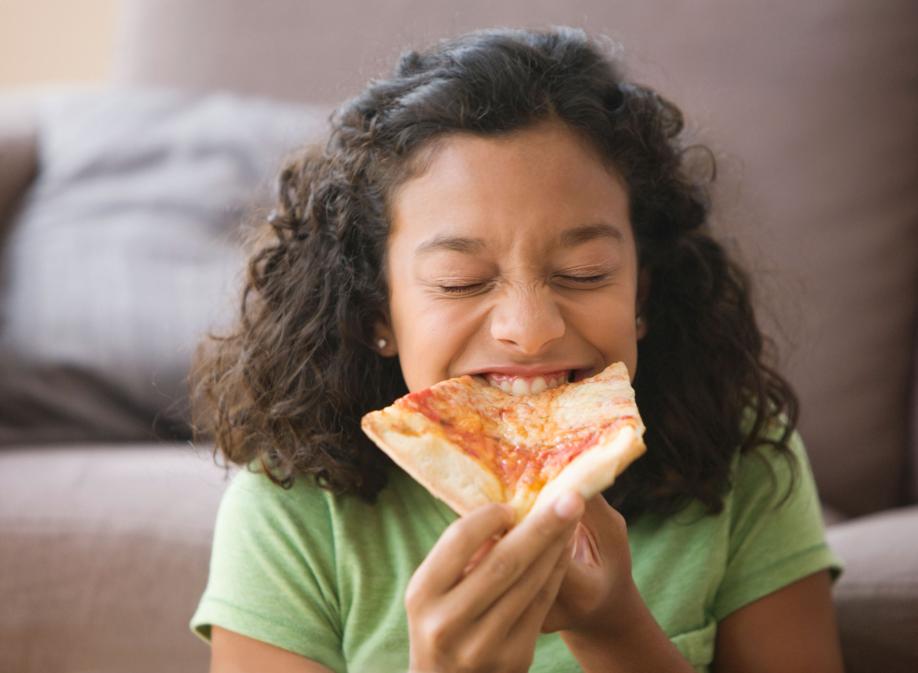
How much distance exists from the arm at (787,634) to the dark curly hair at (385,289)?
153 millimetres

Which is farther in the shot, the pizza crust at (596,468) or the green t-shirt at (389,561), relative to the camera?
the green t-shirt at (389,561)

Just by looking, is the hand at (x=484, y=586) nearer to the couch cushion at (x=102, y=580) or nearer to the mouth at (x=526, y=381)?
the mouth at (x=526, y=381)

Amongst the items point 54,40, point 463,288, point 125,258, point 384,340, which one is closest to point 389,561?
point 384,340

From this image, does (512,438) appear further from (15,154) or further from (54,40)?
(54,40)

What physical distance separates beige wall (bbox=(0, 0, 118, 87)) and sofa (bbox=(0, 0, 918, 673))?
1179 millimetres

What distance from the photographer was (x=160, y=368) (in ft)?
6.87

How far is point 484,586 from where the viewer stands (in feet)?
→ 3.56

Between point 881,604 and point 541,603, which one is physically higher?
point 541,603

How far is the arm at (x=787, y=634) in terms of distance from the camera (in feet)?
4.84

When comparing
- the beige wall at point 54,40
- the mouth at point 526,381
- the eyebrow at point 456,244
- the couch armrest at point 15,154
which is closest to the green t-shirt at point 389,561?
the mouth at point 526,381

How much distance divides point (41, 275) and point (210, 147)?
41cm

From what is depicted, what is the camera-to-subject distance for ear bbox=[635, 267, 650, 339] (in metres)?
1.57

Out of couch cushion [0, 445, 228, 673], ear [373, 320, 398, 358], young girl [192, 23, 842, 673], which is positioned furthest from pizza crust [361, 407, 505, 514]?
couch cushion [0, 445, 228, 673]

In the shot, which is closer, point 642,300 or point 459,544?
point 459,544
